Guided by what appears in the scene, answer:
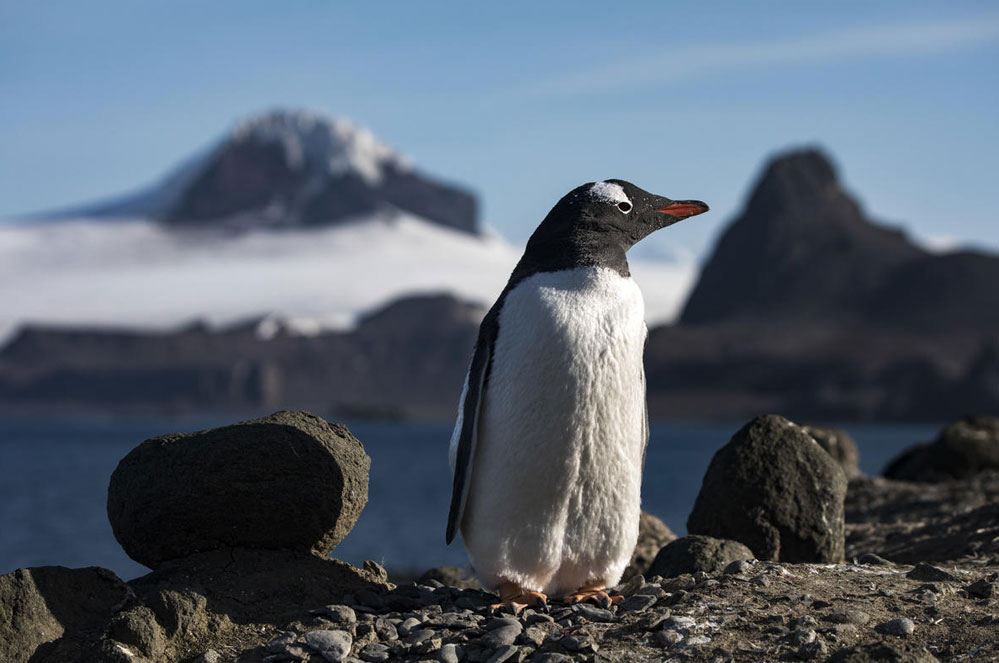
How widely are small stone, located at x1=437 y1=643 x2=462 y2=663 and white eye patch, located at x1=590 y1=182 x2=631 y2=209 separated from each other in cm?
263

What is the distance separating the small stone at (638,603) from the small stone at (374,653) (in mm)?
1248

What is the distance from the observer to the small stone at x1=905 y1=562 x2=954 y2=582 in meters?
6.65

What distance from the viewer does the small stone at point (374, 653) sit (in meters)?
5.93

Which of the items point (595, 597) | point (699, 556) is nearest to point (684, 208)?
point (699, 556)

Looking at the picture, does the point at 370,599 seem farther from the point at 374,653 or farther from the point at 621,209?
the point at 621,209

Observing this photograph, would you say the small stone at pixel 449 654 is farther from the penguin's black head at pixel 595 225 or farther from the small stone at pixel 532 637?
the penguin's black head at pixel 595 225

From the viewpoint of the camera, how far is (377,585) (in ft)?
23.4

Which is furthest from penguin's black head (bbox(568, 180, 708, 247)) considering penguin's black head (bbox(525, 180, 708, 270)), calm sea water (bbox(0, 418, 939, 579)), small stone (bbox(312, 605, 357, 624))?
calm sea water (bbox(0, 418, 939, 579))

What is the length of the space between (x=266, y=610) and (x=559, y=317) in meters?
2.30

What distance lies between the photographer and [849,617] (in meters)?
5.77

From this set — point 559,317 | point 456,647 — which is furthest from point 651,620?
point 559,317

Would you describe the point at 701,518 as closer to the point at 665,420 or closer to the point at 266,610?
the point at 266,610

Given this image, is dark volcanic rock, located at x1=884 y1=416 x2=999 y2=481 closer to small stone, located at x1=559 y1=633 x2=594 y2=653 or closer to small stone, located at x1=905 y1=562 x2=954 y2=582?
small stone, located at x1=905 y1=562 x2=954 y2=582

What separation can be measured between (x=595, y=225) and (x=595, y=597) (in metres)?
2.07
